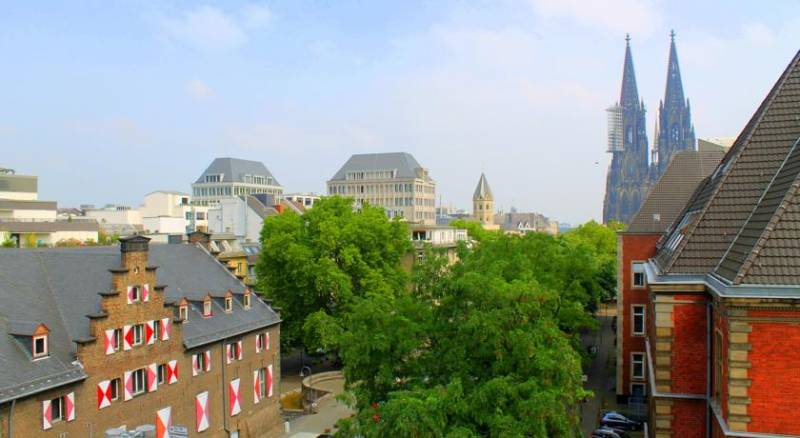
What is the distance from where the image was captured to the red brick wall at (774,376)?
15.7 meters

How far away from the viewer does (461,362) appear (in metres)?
20.1

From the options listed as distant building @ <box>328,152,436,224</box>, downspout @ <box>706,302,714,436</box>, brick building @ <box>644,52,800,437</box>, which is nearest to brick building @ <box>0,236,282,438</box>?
brick building @ <box>644,52,800,437</box>

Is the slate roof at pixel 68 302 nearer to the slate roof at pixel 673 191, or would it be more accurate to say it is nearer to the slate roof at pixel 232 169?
the slate roof at pixel 673 191

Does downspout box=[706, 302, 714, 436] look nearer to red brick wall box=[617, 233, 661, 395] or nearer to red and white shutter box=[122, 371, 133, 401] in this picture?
red and white shutter box=[122, 371, 133, 401]

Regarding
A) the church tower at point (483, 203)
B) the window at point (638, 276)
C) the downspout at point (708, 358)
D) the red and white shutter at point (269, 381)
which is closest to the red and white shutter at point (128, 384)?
the red and white shutter at point (269, 381)

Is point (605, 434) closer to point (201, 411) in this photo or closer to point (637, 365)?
point (637, 365)

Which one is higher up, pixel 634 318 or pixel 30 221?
pixel 30 221

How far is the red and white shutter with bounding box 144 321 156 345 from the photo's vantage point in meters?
30.0

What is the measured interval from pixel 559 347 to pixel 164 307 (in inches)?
730

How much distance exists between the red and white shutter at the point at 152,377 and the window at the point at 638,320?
2678 cm

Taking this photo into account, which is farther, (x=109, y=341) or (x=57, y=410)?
(x=109, y=341)

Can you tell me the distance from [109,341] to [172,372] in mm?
4339

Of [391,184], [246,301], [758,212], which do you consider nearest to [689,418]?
[758,212]

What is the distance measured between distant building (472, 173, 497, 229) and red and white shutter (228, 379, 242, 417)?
159 meters
